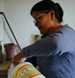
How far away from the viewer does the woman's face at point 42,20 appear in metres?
1.26

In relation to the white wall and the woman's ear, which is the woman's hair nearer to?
the woman's ear

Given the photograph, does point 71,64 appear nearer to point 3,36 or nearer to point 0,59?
point 0,59

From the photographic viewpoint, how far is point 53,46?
1.09m

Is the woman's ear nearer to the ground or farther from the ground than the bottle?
farther from the ground

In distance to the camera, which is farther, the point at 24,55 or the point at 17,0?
the point at 17,0

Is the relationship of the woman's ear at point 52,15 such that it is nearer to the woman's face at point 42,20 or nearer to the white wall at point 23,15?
the woman's face at point 42,20

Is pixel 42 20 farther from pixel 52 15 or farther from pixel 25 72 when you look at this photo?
pixel 25 72

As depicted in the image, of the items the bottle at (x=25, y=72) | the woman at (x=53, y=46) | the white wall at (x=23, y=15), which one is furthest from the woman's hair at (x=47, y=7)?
the white wall at (x=23, y=15)

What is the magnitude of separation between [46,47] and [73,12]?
242 cm

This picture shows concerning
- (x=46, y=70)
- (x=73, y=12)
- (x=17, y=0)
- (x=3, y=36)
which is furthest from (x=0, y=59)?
(x=46, y=70)

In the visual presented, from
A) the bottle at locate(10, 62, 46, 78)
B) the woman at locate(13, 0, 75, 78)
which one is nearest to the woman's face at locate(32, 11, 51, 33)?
the woman at locate(13, 0, 75, 78)

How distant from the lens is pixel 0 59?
321 cm

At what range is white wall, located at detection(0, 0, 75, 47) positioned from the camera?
3404 mm

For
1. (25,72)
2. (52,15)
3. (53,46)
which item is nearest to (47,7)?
(52,15)
